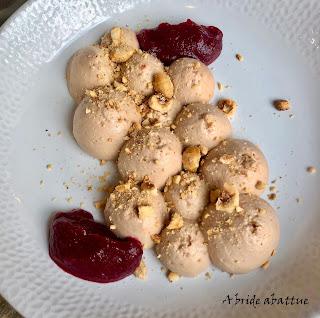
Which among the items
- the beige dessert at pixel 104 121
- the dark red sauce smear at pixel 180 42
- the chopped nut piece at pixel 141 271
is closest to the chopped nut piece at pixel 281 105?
the dark red sauce smear at pixel 180 42

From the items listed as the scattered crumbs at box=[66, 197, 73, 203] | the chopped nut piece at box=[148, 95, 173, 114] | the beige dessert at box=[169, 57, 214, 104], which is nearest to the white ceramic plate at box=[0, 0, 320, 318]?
the scattered crumbs at box=[66, 197, 73, 203]

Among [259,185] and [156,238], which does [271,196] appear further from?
[156,238]

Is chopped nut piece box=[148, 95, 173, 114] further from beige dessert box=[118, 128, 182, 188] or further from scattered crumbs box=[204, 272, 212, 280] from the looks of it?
scattered crumbs box=[204, 272, 212, 280]

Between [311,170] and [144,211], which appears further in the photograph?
[311,170]

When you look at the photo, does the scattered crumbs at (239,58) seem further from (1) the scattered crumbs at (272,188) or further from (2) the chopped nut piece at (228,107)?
(1) the scattered crumbs at (272,188)

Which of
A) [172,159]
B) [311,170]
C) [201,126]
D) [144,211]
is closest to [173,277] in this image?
[144,211]

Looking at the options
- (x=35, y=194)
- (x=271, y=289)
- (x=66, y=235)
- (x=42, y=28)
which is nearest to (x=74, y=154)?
(x=35, y=194)
